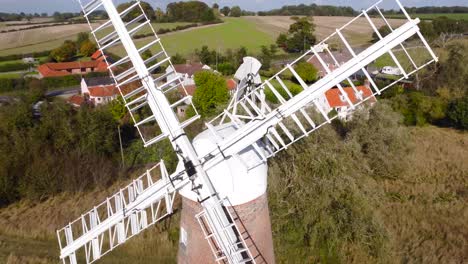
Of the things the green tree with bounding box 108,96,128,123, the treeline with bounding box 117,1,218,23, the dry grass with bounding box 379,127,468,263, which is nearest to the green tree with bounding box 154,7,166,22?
the treeline with bounding box 117,1,218,23

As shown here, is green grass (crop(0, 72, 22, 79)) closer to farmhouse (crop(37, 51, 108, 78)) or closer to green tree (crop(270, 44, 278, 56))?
farmhouse (crop(37, 51, 108, 78))

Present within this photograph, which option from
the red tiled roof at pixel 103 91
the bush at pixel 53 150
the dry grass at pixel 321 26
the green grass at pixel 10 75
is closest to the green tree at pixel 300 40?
the dry grass at pixel 321 26

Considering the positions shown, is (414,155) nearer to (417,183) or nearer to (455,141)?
(417,183)

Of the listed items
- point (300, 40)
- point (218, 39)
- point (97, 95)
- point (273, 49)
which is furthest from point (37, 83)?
point (300, 40)

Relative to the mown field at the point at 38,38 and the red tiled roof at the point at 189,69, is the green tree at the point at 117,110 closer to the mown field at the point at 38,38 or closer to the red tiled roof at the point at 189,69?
the red tiled roof at the point at 189,69

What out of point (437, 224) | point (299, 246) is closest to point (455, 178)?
point (437, 224)

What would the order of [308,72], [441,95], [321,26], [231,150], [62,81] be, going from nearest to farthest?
[231,150] → [441,95] → [308,72] → [62,81] → [321,26]

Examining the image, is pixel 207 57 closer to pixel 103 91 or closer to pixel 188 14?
pixel 103 91
